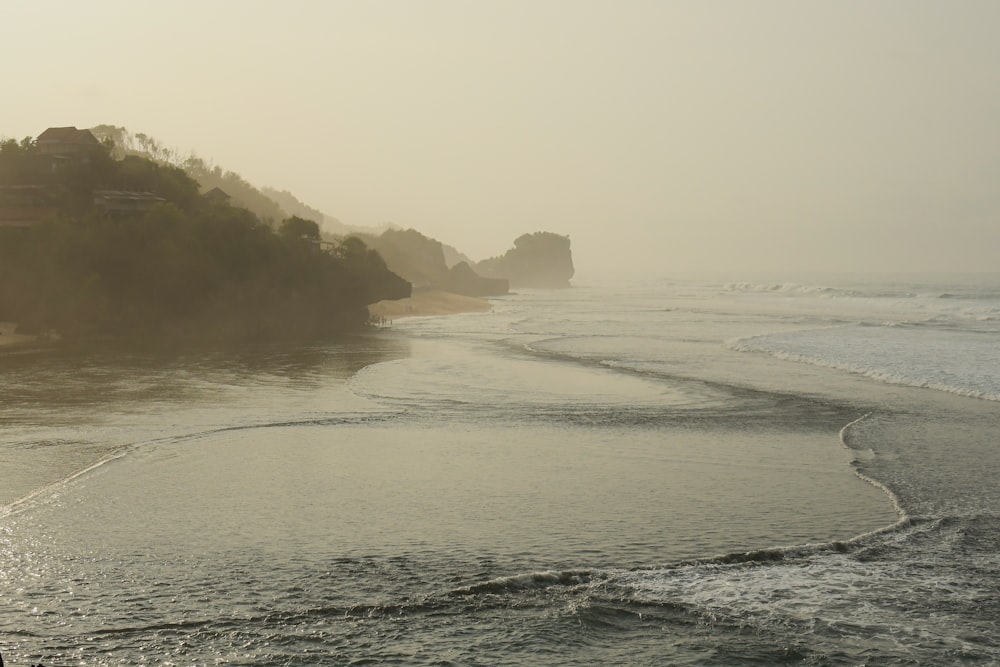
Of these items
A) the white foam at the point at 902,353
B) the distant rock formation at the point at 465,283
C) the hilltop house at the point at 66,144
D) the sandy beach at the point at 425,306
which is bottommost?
the white foam at the point at 902,353

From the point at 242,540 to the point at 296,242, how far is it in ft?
184

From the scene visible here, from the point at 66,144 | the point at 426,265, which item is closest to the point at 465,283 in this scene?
the point at 426,265

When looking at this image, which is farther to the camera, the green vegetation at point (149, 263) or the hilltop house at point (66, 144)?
the hilltop house at point (66, 144)

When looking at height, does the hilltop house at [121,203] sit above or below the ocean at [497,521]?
above

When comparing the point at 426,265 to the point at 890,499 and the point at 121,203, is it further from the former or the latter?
the point at 890,499

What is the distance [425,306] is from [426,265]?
173 feet

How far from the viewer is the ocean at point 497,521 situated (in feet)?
31.2

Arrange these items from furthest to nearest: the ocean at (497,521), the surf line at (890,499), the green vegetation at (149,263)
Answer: the green vegetation at (149,263) < the surf line at (890,499) < the ocean at (497,521)

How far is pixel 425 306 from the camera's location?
98.3 metres

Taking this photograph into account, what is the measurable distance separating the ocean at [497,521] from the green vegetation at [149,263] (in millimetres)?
22536

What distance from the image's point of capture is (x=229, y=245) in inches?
2323

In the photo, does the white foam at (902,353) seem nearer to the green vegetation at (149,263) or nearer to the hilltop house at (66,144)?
the green vegetation at (149,263)

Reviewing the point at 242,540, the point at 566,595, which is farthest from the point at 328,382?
the point at 566,595

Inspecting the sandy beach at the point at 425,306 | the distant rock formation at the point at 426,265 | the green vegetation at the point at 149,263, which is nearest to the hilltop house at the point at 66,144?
the green vegetation at the point at 149,263
